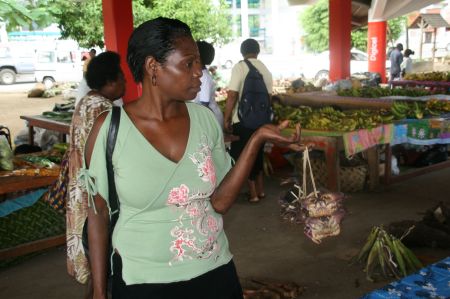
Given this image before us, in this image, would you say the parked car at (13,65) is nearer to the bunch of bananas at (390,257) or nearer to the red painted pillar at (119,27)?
the red painted pillar at (119,27)

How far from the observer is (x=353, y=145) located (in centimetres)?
554

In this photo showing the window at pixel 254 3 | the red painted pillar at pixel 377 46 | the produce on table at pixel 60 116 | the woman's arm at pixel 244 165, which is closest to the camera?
the woman's arm at pixel 244 165

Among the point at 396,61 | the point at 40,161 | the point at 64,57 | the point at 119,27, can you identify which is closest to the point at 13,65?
the point at 64,57

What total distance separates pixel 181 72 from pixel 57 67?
27660mm

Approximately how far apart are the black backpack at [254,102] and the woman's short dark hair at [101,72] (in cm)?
253

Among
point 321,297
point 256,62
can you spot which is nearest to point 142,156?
point 321,297

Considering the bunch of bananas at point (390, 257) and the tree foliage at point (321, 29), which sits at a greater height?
the tree foliage at point (321, 29)

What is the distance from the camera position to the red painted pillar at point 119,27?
342 inches

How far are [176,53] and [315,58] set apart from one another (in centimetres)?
2558

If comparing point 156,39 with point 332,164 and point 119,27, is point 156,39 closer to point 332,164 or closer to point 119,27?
point 332,164

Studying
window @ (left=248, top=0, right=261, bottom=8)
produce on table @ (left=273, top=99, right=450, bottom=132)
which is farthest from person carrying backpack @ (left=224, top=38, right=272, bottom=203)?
window @ (left=248, top=0, right=261, bottom=8)

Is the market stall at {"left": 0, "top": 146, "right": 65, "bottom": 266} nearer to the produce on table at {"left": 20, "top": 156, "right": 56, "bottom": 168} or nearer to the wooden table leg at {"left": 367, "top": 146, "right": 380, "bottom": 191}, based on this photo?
the produce on table at {"left": 20, "top": 156, "right": 56, "bottom": 168}

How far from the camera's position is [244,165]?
5.63ft

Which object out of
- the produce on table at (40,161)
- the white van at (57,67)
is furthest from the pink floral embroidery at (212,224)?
the white van at (57,67)
